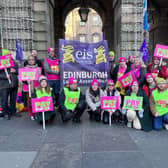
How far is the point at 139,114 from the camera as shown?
14.1ft

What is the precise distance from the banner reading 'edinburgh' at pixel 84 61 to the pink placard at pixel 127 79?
568mm

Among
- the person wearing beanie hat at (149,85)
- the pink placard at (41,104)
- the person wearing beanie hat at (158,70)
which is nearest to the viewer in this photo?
the pink placard at (41,104)

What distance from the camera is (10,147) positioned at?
3.45m

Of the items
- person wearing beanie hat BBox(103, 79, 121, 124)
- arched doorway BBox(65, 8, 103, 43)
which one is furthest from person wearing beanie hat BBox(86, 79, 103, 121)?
arched doorway BBox(65, 8, 103, 43)

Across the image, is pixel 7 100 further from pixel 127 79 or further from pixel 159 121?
pixel 159 121

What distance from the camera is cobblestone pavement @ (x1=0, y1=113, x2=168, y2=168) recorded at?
2.91 metres

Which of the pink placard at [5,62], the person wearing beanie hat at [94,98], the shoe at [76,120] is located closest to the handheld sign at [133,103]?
the person wearing beanie hat at [94,98]

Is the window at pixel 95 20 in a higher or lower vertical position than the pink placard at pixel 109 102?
higher

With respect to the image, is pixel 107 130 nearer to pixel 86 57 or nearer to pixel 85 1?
pixel 86 57

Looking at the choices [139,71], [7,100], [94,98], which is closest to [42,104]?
[94,98]

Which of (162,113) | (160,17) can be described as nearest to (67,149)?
(162,113)

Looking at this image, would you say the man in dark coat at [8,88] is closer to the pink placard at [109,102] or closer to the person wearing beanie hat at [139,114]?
the pink placard at [109,102]

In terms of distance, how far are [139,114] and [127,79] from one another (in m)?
0.92

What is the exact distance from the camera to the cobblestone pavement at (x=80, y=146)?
115 inches
